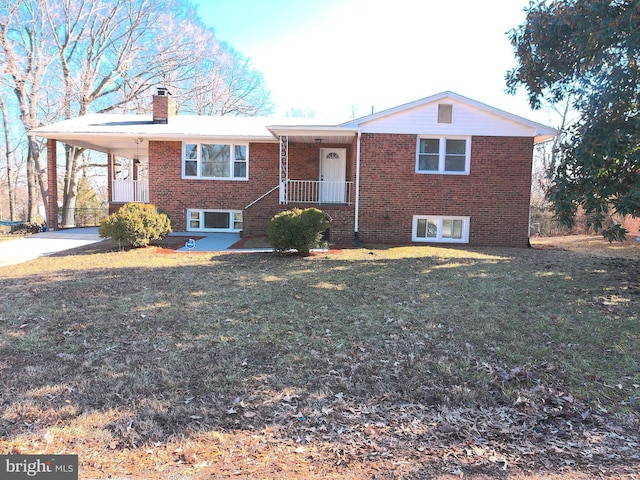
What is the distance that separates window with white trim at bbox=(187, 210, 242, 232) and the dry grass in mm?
8182

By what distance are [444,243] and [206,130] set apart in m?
9.14

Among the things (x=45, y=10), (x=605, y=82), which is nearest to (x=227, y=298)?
(x=605, y=82)

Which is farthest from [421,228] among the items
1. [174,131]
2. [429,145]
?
[174,131]

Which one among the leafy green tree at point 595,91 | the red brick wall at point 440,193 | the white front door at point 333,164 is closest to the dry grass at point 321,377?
the leafy green tree at point 595,91

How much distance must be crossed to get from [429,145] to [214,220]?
26.0 feet

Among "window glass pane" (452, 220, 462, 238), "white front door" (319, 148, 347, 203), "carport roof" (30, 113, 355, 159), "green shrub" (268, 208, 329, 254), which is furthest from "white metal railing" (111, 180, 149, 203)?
"window glass pane" (452, 220, 462, 238)

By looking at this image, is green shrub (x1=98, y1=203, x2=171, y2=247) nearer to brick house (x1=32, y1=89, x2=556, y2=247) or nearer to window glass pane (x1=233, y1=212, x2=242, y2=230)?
brick house (x1=32, y1=89, x2=556, y2=247)

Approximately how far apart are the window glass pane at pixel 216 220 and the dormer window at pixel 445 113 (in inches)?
316

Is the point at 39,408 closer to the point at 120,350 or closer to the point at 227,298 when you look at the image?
the point at 120,350

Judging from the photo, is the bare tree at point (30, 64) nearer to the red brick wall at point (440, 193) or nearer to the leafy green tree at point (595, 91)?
the red brick wall at point (440, 193)

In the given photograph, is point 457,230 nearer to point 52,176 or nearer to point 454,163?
point 454,163

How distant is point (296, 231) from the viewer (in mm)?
9578

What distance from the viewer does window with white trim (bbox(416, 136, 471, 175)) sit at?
13477 millimetres

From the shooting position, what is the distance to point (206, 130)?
50.2 ft
